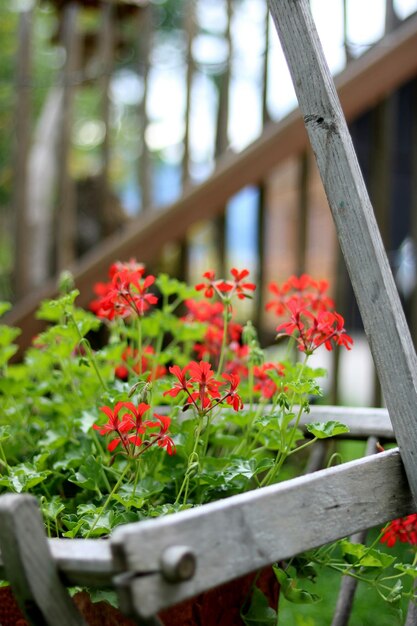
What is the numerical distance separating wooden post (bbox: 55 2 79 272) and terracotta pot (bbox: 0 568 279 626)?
182 centimetres

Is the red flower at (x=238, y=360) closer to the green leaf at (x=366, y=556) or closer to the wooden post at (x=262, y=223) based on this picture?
the green leaf at (x=366, y=556)

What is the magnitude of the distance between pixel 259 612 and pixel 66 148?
203 centimetres

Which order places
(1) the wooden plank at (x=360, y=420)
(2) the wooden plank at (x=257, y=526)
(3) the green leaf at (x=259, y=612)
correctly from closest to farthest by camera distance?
(2) the wooden plank at (x=257, y=526), (3) the green leaf at (x=259, y=612), (1) the wooden plank at (x=360, y=420)

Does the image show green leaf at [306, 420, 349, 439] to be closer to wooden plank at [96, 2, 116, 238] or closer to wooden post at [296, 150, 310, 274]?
wooden post at [296, 150, 310, 274]

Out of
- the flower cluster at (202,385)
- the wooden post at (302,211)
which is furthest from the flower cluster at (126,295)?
the wooden post at (302,211)

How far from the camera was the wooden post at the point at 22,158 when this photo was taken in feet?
9.71

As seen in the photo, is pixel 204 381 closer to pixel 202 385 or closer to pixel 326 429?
pixel 202 385

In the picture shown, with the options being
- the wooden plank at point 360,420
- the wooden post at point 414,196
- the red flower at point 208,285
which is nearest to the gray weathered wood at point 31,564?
the red flower at point 208,285

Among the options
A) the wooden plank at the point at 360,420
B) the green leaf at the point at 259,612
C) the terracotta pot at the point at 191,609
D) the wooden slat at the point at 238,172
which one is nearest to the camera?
the terracotta pot at the point at 191,609

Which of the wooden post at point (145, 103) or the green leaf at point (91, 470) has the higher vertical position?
the wooden post at point (145, 103)

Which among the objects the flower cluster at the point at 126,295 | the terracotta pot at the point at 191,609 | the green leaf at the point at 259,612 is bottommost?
the green leaf at the point at 259,612

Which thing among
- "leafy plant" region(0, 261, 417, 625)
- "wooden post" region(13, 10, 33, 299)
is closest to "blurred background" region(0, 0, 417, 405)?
"wooden post" region(13, 10, 33, 299)

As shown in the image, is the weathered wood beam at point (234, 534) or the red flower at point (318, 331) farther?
the red flower at point (318, 331)

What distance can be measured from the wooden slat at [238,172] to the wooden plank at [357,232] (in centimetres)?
144
